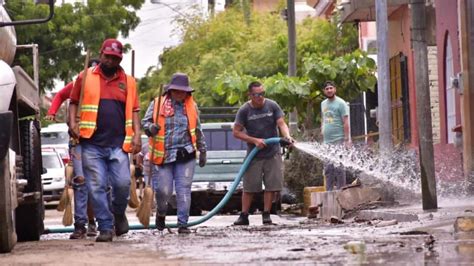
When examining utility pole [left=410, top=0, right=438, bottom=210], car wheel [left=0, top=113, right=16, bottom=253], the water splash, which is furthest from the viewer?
the water splash

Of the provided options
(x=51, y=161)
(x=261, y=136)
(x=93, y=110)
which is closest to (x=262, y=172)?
(x=261, y=136)

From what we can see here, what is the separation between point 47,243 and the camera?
1295 centimetres

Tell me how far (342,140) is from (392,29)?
12135 millimetres

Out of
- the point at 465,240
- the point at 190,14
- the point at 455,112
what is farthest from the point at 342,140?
the point at 190,14

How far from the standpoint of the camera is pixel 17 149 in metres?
12.6

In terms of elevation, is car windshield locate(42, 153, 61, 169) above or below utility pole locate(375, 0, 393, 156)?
below

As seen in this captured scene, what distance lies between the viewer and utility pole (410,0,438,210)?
48.6ft

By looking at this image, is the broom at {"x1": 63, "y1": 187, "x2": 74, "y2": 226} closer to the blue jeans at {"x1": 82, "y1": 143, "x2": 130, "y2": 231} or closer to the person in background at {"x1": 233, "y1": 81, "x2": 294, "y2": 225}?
the blue jeans at {"x1": 82, "y1": 143, "x2": 130, "y2": 231}

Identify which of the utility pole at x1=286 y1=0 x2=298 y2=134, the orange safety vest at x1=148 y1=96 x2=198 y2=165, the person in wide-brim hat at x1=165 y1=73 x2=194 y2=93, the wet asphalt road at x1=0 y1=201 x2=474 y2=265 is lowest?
the wet asphalt road at x1=0 y1=201 x2=474 y2=265

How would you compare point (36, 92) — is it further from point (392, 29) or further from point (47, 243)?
point (392, 29)

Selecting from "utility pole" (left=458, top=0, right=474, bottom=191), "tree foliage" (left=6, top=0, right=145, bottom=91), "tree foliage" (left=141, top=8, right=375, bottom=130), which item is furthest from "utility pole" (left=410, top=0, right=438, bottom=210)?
"tree foliage" (left=6, top=0, right=145, bottom=91)

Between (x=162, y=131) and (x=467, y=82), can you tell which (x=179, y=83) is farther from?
(x=467, y=82)

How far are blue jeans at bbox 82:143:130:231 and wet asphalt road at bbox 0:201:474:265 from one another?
→ 30cm

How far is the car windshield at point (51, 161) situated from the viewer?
32.7 meters
